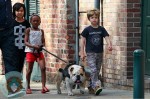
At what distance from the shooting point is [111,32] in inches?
417

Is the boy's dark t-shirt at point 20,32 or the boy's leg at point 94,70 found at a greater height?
the boy's dark t-shirt at point 20,32

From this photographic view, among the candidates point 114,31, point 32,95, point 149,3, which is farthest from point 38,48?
point 149,3

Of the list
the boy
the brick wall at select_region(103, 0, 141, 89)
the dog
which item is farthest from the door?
the dog

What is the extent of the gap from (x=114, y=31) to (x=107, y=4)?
0.61m

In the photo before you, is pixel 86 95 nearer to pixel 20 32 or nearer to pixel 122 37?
pixel 122 37

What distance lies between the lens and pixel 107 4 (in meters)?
10.7

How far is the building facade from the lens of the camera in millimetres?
10195

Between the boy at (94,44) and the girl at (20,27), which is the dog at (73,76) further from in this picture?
the girl at (20,27)

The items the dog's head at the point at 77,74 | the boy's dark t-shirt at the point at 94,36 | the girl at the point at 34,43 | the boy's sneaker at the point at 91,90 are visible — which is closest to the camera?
the dog's head at the point at 77,74

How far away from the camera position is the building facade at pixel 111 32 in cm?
1020

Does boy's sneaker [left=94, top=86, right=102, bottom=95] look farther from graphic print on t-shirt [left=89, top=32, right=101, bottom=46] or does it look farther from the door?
the door

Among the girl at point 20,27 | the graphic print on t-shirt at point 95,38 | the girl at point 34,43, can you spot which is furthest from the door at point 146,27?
the girl at point 20,27

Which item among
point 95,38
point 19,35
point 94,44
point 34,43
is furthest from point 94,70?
point 19,35

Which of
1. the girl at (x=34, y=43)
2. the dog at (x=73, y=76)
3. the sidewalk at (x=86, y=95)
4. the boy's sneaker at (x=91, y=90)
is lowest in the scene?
the sidewalk at (x=86, y=95)
